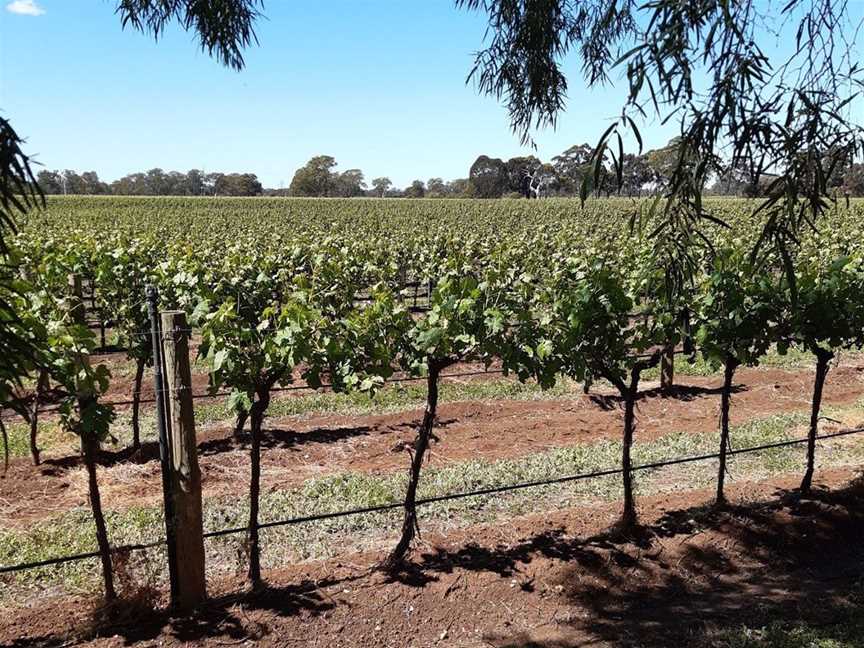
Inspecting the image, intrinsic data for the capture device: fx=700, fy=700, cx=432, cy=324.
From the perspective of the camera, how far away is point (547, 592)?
4801mm

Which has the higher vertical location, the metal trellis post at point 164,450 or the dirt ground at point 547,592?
the metal trellis post at point 164,450

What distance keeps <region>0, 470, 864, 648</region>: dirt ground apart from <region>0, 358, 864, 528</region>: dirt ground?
6.43 ft

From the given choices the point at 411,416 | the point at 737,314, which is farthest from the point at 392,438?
the point at 737,314

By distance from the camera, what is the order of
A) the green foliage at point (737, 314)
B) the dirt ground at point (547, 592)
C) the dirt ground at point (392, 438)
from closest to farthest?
the dirt ground at point (547, 592) < the green foliage at point (737, 314) < the dirt ground at point (392, 438)

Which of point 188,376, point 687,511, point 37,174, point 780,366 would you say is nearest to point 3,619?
point 188,376

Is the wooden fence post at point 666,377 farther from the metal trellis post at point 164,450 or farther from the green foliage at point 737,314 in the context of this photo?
the metal trellis post at point 164,450

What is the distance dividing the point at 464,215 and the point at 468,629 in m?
44.7

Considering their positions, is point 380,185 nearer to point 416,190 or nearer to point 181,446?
point 416,190

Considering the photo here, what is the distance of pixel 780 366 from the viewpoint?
11391 mm

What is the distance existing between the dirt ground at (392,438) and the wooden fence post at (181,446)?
230cm

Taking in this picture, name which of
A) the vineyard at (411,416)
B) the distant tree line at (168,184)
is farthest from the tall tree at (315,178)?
the vineyard at (411,416)

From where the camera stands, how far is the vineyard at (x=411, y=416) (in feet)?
15.5

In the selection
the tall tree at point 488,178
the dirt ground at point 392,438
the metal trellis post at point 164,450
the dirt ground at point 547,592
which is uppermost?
the tall tree at point 488,178

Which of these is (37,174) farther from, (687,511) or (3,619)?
(687,511)
